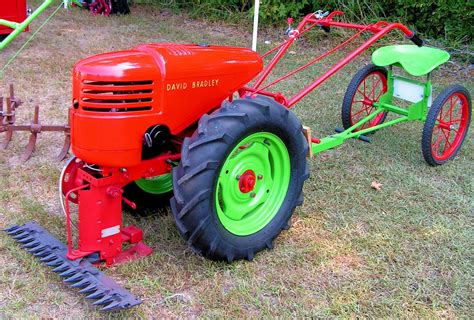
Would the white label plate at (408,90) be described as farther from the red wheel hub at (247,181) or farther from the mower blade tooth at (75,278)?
the mower blade tooth at (75,278)

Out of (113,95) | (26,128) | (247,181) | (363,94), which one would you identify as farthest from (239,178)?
(363,94)

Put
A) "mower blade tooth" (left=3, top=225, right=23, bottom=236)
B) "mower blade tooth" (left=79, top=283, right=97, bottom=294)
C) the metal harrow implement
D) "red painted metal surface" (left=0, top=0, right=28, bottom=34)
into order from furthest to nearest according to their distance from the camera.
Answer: "red painted metal surface" (left=0, top=0, right=28, bottom=34) → the metal harrow implement → "mower blade tooth" (left=3, top=225, right=23, bottom=236) → "mower blade tooth" (left=79, top=283, right=97, bottom=294)

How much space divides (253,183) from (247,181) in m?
0.06

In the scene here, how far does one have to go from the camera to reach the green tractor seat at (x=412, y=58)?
4086 millimetres

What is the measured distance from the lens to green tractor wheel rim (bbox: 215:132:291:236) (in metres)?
2.73

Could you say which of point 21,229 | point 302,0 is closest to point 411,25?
point 302,0

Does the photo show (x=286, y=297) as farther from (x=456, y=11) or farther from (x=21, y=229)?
(x=456, y=11)

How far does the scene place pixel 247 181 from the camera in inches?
110

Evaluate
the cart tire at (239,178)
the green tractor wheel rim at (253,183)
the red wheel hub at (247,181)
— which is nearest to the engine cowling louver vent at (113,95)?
the cart tire at (239,178)

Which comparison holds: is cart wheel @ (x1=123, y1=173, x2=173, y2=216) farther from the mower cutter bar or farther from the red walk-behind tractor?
the mower cutter bar

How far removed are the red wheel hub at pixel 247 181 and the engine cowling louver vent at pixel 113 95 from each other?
67cm

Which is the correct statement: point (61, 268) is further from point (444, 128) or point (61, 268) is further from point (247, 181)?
point (444, 128)

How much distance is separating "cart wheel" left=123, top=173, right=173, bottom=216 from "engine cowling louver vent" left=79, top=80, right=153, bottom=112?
0.76 meters

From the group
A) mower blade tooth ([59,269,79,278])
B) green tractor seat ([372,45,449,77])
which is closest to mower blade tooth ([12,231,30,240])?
mower blade tooth ([59,269,79,278])
